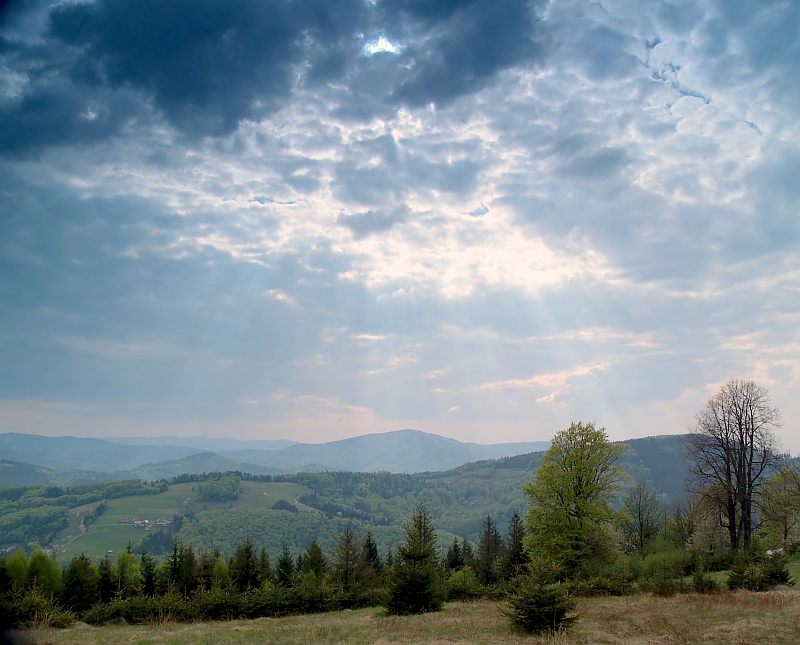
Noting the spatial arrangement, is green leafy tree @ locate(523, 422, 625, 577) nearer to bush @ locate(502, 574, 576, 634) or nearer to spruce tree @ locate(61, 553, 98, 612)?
bush @ locate(502, 574, 576, 634)

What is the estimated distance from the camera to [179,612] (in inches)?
973

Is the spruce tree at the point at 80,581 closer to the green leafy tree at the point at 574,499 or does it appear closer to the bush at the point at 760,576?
the green leafy tree at the point at 574,499

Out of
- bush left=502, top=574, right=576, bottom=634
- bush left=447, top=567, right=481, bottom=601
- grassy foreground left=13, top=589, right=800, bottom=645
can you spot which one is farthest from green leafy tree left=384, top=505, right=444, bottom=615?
bush left=502, top=574, right=576, bottom=634

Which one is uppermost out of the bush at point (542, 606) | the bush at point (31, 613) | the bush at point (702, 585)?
the bush at point (542, 606)

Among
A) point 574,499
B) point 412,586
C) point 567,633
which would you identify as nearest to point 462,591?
point 412,586

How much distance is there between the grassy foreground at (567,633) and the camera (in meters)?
13.6

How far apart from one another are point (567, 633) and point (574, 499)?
23.0 meters

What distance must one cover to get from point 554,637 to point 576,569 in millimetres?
23036

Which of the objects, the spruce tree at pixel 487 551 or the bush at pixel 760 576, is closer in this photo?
the bush at pixel 760 576

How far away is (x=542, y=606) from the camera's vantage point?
49.1 feet

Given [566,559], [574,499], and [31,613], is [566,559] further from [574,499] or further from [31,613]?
[31,613]

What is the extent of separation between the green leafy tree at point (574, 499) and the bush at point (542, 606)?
21.2 m

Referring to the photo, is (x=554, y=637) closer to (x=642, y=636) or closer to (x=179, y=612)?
(x=642, y=636)

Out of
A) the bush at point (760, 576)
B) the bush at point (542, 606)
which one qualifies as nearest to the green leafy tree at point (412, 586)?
the bush at point (542, 606)
